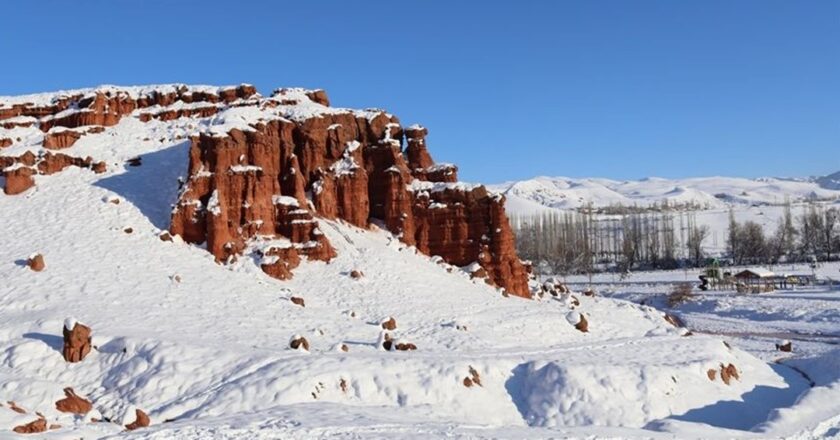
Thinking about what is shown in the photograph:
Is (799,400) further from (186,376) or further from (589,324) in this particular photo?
(186,376)

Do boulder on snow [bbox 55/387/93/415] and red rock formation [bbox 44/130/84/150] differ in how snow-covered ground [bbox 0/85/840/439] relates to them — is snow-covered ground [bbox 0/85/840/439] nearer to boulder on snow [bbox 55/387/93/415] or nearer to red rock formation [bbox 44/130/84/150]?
boulder on snow [bbox 55/387/93/415]

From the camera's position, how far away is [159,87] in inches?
2061

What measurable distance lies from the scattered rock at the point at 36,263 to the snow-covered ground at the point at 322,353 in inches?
25.7

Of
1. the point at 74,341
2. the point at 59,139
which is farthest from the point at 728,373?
the point at 59,139

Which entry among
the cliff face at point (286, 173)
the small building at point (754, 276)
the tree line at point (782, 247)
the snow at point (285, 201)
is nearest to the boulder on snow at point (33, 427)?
the cliff face at point (286, 173)

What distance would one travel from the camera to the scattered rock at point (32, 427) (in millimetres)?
14938

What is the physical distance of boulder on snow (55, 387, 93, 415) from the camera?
18.6m

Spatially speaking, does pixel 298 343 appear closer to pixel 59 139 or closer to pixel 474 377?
pixel 474 377

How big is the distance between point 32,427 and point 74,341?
7.50 m

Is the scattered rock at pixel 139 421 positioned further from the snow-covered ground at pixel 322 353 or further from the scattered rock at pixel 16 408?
the scattered rock at pixel 16 408

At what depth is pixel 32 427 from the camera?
15.2 meters

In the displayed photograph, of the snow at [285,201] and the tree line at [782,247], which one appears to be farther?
the tree line at [782,247]

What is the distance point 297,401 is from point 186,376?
4.07 metres

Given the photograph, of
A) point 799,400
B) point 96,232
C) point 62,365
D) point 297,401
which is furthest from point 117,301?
point 799,400
